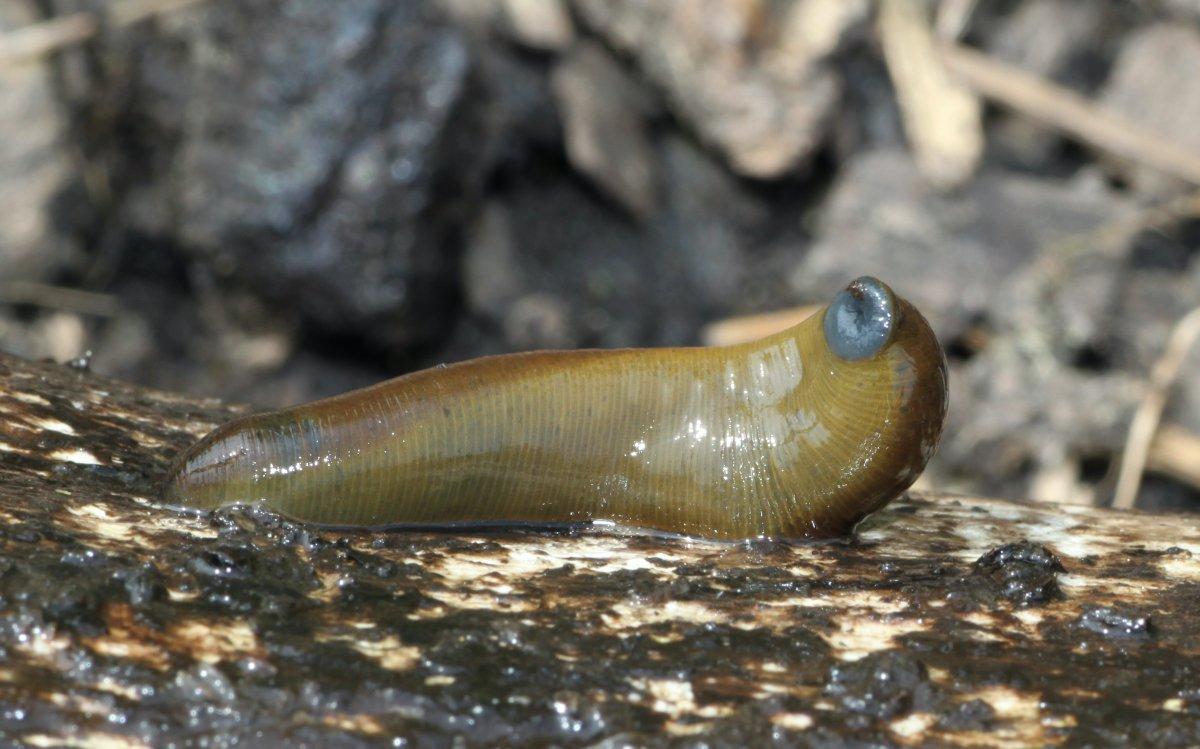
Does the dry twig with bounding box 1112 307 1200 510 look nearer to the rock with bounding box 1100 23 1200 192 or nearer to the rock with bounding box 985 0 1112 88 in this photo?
the rock with bounding box 1100 23 1200 192

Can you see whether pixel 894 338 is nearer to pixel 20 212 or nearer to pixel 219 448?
pixel 219 448

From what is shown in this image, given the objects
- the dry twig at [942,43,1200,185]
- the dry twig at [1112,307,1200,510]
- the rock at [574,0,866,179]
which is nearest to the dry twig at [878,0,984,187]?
the dry twig at [942,43,1200,185]

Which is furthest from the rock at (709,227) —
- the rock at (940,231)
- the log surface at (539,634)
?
the log surface at (539,634)

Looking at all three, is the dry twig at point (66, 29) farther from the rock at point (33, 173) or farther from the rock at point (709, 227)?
the rock at point (709, 227)

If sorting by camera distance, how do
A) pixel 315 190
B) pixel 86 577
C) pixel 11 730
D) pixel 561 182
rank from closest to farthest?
1. pixel 11 730
2. pixel 86 577
3. pixel 315 190
4. pixel 561 182

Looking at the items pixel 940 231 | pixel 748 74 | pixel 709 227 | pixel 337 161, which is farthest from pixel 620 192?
pixel 940 231

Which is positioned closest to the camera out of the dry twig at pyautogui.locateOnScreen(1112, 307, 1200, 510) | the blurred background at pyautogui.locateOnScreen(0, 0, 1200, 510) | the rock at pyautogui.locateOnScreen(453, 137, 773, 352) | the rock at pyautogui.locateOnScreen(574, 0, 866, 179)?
the dry twig at pyautogui.locateOnScreen(1112, 307, 1200, 510)

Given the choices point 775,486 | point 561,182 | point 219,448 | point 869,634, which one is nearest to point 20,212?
point 561,182
